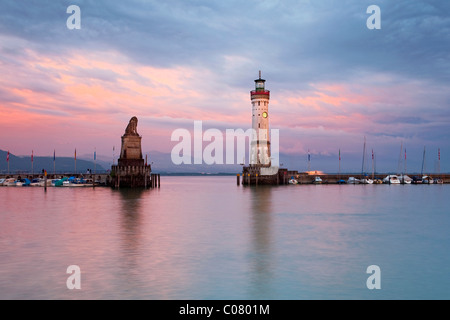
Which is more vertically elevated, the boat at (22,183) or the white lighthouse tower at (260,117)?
the white lighthouse tower at (260,117)

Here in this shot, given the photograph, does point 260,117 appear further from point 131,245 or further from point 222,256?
point 222,256

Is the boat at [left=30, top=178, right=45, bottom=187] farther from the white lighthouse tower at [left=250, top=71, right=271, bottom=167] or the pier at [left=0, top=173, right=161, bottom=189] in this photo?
the white lighthouse tower at [left=250, top=71, right=271, bottom=167]

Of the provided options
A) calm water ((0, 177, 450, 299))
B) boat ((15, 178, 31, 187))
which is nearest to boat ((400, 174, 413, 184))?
calm water ((0, 177, 450, 299))

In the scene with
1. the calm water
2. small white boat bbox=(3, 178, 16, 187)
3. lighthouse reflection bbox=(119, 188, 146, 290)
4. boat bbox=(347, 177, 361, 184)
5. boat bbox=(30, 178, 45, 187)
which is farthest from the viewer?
boat bbox=(347, 177, 361, 184)

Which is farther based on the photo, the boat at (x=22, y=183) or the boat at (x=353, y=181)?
the boat at (x=353, y=181)

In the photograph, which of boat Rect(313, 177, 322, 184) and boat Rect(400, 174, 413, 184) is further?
boat Rect(400, 174, 413, 184)

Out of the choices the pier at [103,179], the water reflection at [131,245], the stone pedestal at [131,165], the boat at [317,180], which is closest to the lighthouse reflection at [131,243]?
the water reflection at [131,245]

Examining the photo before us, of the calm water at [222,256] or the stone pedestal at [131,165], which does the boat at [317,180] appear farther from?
the calm water at [222,256]

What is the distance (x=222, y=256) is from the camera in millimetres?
22531

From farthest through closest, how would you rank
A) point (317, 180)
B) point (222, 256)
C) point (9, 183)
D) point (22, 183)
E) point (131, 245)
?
point (317, 180), point (9, 183), point (22, 183), point (131, 245), point (222, 256)

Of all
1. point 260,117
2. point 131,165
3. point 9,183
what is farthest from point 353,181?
point 9,183

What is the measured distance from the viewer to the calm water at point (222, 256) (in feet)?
53.3

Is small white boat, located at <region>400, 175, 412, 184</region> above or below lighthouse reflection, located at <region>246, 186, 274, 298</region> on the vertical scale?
above

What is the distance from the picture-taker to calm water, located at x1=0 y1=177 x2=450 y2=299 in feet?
53.3
